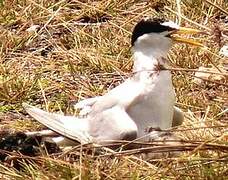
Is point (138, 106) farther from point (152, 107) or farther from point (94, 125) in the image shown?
point (94, 125)

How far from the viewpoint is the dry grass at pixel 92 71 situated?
381 centimetres

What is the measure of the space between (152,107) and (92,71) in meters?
1.34

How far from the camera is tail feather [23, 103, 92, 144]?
4430mm

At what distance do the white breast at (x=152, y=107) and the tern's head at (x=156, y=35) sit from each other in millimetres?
273

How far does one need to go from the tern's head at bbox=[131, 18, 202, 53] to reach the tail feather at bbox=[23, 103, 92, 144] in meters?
0.50

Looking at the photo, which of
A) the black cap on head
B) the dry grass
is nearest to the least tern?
the black cap on head

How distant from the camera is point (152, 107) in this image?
4355mm

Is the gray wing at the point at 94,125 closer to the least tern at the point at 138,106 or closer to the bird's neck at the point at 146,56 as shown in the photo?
the least tern at the point at 138,106

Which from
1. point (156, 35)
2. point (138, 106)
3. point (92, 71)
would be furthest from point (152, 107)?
point (92, 71)

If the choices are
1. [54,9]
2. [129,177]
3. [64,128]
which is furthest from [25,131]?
[54,9]

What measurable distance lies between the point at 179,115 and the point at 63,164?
94 centimetres

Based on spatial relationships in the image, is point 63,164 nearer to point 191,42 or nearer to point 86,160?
point 86,160

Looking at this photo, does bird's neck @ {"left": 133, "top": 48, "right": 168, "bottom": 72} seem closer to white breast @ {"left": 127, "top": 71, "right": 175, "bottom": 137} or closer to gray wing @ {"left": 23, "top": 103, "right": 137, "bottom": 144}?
white breast @ {"left": 127, "top": 71, "right": 175, "bottom": 137}

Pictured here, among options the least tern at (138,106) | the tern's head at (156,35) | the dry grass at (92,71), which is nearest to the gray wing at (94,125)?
the least tern at (138,106)
